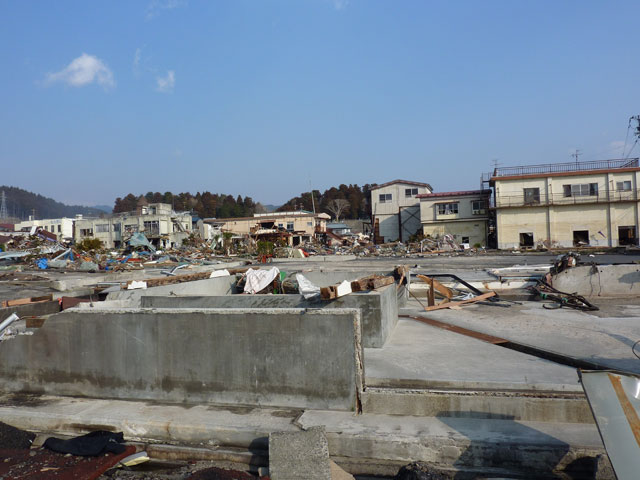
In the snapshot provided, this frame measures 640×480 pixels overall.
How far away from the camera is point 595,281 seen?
439 inches

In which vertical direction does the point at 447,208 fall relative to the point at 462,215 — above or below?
above

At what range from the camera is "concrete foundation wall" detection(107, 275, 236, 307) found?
28.2 feet

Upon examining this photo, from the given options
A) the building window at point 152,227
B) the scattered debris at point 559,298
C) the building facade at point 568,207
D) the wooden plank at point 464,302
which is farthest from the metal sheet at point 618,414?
the building window at point 152,227

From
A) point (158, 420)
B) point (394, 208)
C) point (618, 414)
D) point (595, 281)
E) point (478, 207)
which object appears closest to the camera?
point (618, 414)

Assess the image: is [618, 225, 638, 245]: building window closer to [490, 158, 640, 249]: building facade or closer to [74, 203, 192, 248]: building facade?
[490, 158, 640, 249]: building facade

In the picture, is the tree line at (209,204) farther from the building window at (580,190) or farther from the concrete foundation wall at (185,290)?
the concrete foundation wall at (185,290)

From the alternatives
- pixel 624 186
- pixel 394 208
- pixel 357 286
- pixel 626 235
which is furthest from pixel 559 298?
pixel 394 208

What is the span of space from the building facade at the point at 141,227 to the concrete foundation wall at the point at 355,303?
4615 centimetres

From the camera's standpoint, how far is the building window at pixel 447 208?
44.9 metres

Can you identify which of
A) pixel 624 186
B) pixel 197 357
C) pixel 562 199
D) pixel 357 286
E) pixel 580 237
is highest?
pixel 624 186

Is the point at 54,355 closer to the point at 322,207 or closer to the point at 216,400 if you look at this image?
the point at 216,400

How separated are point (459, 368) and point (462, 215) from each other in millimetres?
41720

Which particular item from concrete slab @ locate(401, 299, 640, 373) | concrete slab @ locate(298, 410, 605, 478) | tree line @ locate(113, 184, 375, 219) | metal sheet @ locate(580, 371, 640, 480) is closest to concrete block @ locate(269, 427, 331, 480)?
concrete slab @ locate(298, 410, 605, 478)

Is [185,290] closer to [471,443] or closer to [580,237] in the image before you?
[471,443]
